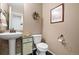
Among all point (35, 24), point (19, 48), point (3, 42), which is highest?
point (35, 24)

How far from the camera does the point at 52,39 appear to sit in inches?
68.6

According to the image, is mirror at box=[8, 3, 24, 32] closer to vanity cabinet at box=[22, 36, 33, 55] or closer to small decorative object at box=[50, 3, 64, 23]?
vanity cabinet at box=[22, 36, 33, 55]

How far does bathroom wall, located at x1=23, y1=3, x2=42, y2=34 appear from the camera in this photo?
5.50 ft

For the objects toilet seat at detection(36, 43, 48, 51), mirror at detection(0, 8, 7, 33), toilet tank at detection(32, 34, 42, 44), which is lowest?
toilet seat at detection(36, 43, 48, 51)

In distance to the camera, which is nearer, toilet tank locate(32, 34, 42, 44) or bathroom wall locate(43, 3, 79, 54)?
bathroom wall locate(43, 3, 79, 54)

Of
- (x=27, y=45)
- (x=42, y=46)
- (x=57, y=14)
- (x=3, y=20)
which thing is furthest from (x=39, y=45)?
(x=3, y=20)

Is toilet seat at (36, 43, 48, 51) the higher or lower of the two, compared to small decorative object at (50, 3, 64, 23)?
lower

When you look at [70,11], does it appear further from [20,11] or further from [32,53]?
[32,53]

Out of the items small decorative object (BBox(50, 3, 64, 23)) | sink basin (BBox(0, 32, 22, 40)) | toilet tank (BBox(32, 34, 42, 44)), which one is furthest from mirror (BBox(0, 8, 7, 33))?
small decorative object (BBox(50, 3, 64, 23))

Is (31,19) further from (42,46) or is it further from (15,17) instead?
(42,46)

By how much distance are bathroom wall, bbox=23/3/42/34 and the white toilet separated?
0.28ft

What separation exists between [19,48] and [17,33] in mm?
251

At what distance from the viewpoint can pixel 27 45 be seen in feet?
5.54
